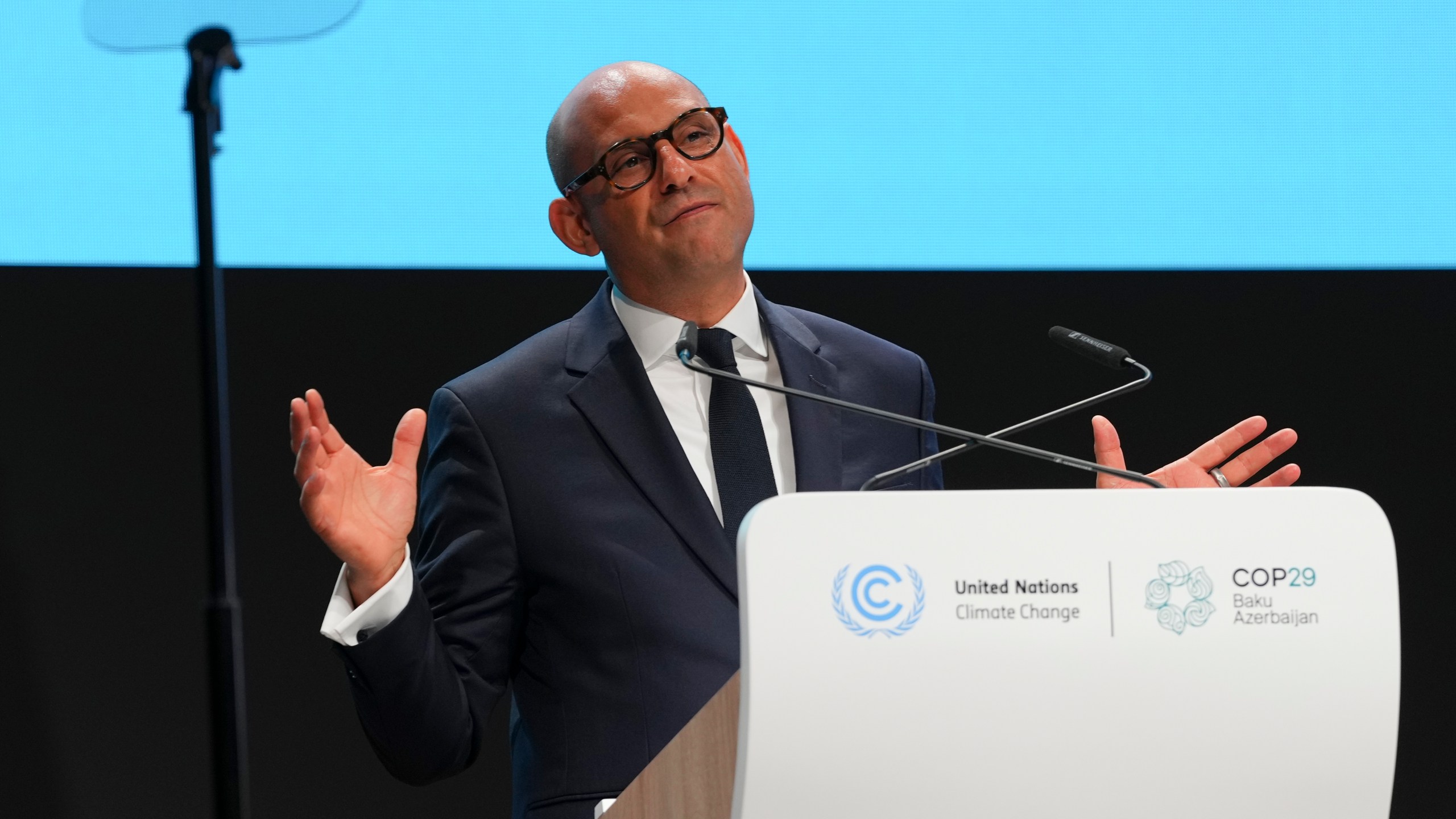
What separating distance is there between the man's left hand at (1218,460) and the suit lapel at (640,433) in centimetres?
47

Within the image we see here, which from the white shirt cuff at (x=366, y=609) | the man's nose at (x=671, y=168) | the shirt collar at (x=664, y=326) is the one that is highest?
the man's nose at (x=671, y=168)

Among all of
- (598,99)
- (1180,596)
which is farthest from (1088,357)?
(598,99)

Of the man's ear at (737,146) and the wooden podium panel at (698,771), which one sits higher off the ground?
the man's ear at (737,146)

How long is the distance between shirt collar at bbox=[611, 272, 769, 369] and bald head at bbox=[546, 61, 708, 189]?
21cm

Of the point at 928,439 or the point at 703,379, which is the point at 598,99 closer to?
the point at 703,379

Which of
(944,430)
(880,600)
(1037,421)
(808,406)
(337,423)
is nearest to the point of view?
(880,600)

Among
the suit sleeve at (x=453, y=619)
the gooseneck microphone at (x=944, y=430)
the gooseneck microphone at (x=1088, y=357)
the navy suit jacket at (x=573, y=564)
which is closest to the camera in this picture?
the gooseneck microphone at (x=944, y=430)

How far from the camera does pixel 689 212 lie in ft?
6.31

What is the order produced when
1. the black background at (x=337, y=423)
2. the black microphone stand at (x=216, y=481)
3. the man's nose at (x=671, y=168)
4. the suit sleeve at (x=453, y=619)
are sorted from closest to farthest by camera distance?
1. the suit sleeve at (x=453, y=619)
2. the black microphone stand at (x=216, y=481)
3. the man's nose at (x=671, y=168)
4. the black background at (x=337, y=423)

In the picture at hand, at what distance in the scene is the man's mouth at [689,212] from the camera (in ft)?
6.31

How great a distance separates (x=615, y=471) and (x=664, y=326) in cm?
26

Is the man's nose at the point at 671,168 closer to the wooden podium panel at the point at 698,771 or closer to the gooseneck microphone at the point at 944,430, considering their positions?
the gooseneck microphone at the point at 944,430

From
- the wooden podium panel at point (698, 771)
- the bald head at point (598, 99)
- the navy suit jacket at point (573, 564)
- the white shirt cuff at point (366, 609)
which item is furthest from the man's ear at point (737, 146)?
the wooden podium panel at point (698, 771)

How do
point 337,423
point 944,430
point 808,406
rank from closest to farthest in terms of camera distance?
1. point 944,430
2. point 808,406
3. point 337,423
